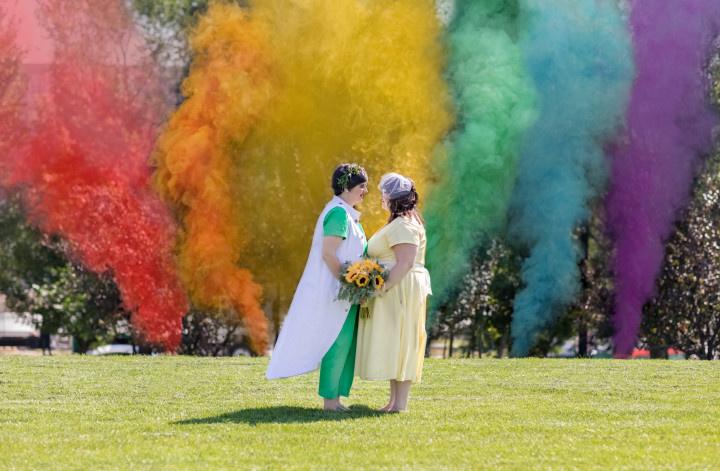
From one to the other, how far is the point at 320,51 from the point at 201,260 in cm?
291

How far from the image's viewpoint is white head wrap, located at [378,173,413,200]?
7.80m

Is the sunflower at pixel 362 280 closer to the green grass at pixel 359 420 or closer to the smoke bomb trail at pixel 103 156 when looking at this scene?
the green grass at pixel 359 420

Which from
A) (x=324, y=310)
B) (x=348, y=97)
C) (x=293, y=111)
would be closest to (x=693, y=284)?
(x=348, y=97)

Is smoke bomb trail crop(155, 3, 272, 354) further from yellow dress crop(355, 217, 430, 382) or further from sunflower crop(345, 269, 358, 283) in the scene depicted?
sunflower crop(345, 269, 358, 283)

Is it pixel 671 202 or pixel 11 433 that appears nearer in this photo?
pixel 11 433

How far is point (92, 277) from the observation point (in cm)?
1619

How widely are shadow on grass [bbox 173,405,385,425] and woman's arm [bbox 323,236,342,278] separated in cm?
91

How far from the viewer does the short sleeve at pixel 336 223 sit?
305 inches

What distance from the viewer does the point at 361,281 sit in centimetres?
757

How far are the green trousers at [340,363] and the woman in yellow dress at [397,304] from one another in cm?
7

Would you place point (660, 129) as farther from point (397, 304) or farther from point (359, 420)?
point (359, 420)

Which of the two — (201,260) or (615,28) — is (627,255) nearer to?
(615,28)

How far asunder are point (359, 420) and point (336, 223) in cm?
Result: 126

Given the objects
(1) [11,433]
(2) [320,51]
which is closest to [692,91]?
(2) [320,51]
